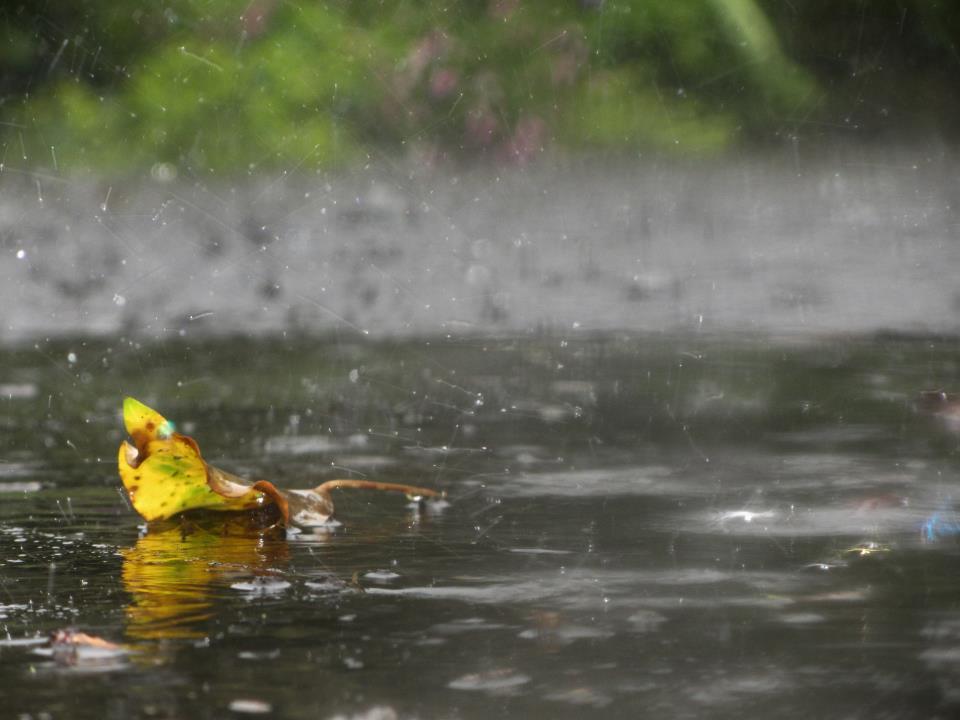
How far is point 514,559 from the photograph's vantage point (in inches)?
80.7

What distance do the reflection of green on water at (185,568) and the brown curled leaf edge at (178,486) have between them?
3 centimetres

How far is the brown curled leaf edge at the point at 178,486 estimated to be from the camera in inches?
87.8

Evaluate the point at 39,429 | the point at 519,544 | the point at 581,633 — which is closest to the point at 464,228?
the point at 39,429

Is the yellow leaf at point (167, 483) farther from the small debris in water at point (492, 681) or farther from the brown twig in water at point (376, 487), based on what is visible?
the small debris in water at point (492, 681)

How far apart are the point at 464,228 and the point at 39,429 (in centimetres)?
437

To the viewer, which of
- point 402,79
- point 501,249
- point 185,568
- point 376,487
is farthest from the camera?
point 402,79

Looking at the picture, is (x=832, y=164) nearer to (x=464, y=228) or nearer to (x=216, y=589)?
(x=464, y=228)

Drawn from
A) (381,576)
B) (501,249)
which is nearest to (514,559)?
(381,576)

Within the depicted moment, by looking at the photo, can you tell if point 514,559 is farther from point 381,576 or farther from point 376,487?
point 376,487

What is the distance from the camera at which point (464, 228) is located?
25.3 feet

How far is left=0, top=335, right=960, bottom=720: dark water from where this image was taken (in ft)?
4.71

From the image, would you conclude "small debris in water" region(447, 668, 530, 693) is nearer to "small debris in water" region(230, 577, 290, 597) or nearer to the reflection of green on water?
the reflection of green on water

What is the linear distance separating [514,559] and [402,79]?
6.85m

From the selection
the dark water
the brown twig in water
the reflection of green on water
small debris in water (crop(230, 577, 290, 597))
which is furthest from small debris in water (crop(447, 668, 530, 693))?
the brown twig in water
